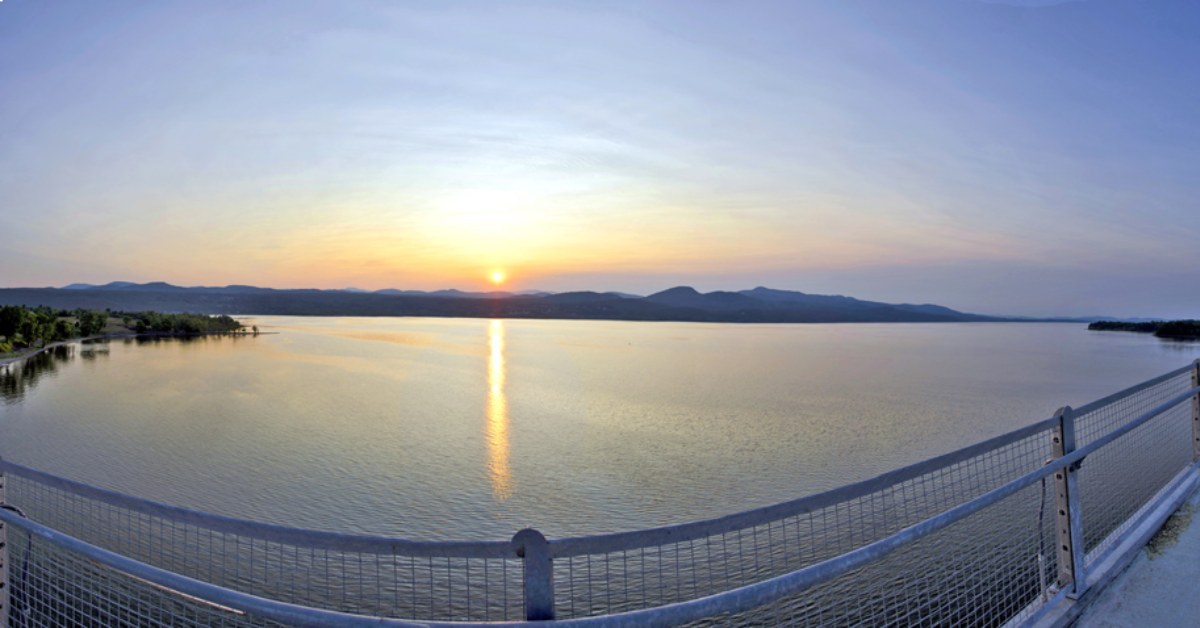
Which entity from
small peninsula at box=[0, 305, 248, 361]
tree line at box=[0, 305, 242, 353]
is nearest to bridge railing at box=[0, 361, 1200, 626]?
small peninsula at box=[0, 305, 248, 361]

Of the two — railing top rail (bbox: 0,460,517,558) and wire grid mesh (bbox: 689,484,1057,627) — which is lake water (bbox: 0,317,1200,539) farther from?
railing top rail (bbox: 0,460,517,558)

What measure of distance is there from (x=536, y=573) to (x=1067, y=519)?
3573mm

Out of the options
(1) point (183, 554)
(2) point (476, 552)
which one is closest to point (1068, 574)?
(2) point (476, 552)

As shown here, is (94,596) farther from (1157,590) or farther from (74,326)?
(74,326)

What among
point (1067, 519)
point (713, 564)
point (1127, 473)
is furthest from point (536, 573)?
point (1127, 473)

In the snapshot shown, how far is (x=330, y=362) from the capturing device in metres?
45.3

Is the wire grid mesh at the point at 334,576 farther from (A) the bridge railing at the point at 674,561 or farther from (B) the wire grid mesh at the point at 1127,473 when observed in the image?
(B) the wire grid mesh at the point at 1127,473

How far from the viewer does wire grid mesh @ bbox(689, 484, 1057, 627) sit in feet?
25.0

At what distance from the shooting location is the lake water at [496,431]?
1338 centimetres

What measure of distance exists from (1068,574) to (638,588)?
570 centimetres

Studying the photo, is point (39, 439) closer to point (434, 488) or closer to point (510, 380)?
point (434, 488)

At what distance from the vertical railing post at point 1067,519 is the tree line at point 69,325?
56635 millimetres

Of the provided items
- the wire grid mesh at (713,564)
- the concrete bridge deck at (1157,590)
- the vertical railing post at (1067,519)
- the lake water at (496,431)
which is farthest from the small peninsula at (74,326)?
the concrete bridge deck at (1157,590)

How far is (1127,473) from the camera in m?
13.7
